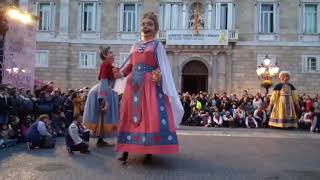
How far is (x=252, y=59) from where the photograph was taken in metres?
29.1

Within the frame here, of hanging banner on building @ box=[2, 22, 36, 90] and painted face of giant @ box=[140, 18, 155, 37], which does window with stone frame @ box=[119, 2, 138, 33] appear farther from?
painted face of giant @ box=[140, 18, 155, 37]

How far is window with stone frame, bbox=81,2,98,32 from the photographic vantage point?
100ft

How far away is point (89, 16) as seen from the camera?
1208 inches

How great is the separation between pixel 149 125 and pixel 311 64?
23.9m

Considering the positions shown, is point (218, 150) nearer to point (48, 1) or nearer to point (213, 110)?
point (213, 110)

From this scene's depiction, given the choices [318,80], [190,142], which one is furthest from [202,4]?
[190,142]

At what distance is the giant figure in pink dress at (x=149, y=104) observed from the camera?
285 inches

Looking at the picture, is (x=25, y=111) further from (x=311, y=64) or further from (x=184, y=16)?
(x=311, y=64)

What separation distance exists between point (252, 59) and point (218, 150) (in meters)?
20.7

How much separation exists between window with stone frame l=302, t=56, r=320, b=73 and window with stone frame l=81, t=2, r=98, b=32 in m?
13.6

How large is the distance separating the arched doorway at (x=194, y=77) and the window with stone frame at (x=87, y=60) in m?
5.88

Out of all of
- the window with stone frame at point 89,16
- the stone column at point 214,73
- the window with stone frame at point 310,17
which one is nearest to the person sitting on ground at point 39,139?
the stone column at point 214,73

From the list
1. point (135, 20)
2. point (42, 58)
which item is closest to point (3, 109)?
point (42, 58)

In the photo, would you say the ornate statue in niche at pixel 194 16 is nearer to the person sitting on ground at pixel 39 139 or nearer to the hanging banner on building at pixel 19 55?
the hanging banner on building at pixel 19 55
